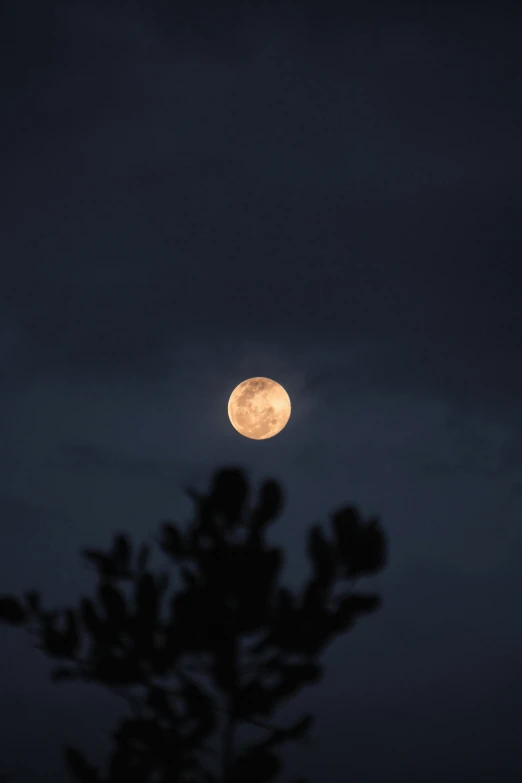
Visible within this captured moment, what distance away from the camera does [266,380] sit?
24.0m

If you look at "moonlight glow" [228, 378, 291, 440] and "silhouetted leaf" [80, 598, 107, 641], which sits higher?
"moonlight glow" [228, 378, 291, 440]

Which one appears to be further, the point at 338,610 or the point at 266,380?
the point at 266,380

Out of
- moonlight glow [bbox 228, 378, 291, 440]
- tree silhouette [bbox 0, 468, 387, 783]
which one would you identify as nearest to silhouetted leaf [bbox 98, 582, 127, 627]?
tree silhouette [bbox 0, 468, 387, 783]

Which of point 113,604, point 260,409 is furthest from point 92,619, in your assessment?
point 260,409

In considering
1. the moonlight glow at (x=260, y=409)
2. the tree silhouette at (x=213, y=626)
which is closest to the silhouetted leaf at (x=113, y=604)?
the tree silhouette at (x=213, y=626)

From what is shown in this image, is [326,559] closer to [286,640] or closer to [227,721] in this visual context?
[286,640]

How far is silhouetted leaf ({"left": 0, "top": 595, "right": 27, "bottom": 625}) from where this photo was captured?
13.7 metres

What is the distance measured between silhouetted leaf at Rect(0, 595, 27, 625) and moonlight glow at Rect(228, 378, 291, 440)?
10423 millimetres

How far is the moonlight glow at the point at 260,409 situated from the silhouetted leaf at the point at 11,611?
34.2 ft

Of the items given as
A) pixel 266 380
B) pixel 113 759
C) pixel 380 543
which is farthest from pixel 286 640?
pixel 266 380

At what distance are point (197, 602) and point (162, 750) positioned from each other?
8.36 ft

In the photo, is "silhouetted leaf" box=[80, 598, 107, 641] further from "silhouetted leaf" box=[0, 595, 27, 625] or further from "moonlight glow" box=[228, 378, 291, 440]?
"moonlight glow" box=[228, 378, 291, 440]

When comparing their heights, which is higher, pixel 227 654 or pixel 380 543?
pixel 380 543

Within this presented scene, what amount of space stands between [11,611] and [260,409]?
11.1m
